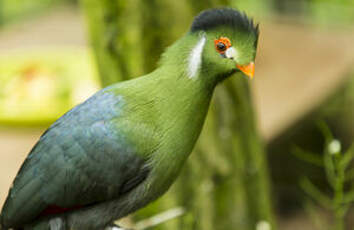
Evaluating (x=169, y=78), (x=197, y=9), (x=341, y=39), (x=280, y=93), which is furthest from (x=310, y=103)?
(x=169, y=78)

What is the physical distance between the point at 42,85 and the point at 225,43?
261 cm

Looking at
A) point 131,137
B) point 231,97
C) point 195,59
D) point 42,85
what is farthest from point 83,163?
point 42,85

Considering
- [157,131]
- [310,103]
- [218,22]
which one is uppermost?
[218,22]

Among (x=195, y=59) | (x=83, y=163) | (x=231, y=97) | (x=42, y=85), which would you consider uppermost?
(x=195, y=59)

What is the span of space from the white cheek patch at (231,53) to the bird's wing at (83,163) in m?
0.29

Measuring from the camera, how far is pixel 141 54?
Result: 2.13m

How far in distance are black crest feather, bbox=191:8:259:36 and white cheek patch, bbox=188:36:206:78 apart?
4 cm

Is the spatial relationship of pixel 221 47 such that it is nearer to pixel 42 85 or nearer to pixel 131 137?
pixel 131 137

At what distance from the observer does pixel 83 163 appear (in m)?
1.34

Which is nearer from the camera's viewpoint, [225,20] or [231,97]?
[225,20]

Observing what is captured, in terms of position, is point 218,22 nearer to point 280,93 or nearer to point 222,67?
point 222,67

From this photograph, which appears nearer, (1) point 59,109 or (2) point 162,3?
(2) point 162,3

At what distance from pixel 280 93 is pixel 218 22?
2234mm

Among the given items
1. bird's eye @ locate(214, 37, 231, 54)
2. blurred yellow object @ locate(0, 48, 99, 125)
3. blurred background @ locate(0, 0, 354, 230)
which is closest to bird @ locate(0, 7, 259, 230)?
Answer: bird's eye @ locate(214, 37, 231, 54)
